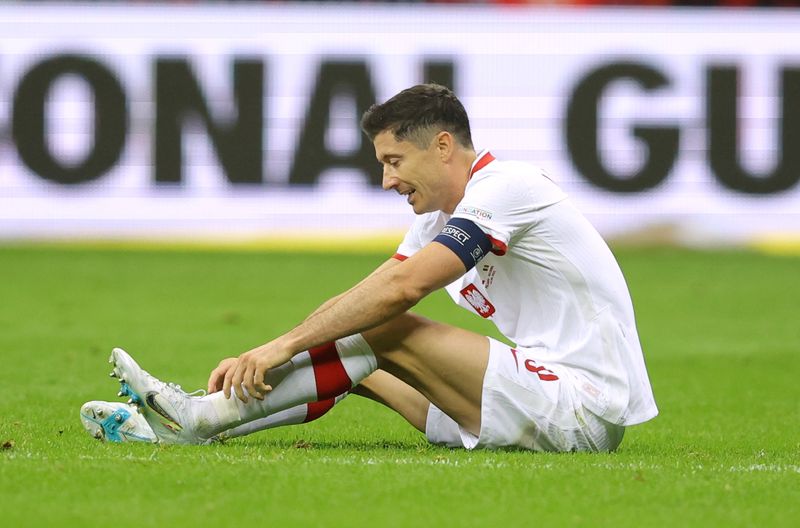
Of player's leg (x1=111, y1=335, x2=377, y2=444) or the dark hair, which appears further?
the dark hair

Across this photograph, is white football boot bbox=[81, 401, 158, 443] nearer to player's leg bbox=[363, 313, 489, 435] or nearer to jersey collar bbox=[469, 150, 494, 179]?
player's leg bbox=[363, 313, 489, 435]

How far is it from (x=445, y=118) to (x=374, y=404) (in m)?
2.44

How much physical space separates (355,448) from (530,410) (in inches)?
30.6

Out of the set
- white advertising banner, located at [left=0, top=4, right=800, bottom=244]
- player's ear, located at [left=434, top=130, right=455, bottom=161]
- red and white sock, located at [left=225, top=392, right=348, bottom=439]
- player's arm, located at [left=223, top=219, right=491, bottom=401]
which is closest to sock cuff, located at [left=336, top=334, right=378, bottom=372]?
player's arm, located at [left=223, top=219, right=491, bottom=401]

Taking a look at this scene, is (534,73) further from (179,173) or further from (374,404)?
(374,404)

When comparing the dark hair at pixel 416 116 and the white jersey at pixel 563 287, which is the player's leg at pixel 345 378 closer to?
the white jersey at pixel 563 287

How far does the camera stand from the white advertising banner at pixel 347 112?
16125mm

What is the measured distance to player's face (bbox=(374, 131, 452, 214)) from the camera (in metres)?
5.30

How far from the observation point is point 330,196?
16.2m

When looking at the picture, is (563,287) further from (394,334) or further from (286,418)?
(286,418)

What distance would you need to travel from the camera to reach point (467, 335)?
5.14 meters

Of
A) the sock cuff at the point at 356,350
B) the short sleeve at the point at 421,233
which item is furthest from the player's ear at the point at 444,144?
the sock cuff at the point at 356,350

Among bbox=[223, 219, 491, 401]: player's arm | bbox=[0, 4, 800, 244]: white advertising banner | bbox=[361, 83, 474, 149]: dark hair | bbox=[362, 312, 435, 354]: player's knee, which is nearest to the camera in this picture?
bbox=[223, 219, 491, 401]: player's arm

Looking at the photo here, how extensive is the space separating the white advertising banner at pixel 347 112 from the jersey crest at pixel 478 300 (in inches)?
419
